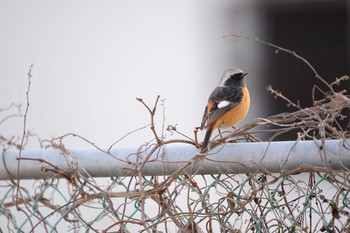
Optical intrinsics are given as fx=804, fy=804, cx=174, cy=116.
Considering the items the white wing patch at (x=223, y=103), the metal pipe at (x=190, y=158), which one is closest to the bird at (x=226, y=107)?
the white wing patch at (x=223, y=103)

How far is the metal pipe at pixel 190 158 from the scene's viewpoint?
2.85 m

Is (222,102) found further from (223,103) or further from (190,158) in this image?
(190,158)

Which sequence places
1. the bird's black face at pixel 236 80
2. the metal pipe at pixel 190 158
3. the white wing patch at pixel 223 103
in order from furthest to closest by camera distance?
the bird's black face at pixel 236 80, the white wing patch at pixel 223 103, the metal pipe at pixel 190 158

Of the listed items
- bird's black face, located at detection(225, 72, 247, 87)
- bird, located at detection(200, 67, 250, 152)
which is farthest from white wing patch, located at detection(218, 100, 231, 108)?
bird's black face, located at detection(225, 72, 247, 87)

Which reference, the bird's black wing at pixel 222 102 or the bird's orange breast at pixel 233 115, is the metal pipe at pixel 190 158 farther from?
the bird's orange breast at pixel 233 115

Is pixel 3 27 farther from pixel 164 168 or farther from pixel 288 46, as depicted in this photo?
pixel 164 168

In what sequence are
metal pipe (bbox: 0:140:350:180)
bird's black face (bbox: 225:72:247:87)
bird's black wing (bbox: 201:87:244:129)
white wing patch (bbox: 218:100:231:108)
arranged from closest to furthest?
metal pipe (bbox: 0:140:350:180) → bird's black wing (bbox: 201:87:244:129) → white wing patch (bbox: 218:100:231:108) → bird's black face (bbox: 225:72:247:87)

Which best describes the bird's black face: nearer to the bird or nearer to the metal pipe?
the bird

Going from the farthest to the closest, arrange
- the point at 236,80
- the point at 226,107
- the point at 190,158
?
the point at 236,80 < the point at 226,107 < the point at 190,158

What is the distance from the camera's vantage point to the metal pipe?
2852mm

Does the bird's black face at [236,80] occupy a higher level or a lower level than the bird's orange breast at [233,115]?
higher

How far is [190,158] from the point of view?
3271 millimetres

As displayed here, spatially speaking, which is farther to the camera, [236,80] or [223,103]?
[236,80]

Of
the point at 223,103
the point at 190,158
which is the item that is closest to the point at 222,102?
the point at 223,103
